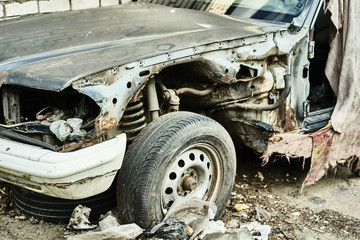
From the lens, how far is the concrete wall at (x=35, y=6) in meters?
5.66

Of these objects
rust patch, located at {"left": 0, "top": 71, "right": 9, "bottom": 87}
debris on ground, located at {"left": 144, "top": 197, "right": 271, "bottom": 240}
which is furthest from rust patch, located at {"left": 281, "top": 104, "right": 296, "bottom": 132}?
rust patch, located at {"left": 0, "top": 71, "right": 9, "bottom": 87}

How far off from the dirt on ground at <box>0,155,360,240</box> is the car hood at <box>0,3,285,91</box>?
114 centimetres

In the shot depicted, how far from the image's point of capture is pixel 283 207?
13.1ft

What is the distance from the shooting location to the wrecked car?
112 inches

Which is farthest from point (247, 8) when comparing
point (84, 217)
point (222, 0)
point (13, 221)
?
point (13, 221)

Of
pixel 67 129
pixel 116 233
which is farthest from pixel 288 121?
pixel 67 129

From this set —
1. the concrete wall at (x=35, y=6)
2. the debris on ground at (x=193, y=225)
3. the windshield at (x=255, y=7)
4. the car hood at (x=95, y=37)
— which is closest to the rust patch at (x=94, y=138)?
the car hood at (x=95, y=37)

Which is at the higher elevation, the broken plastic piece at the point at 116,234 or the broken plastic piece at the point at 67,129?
the broken plastic piece at the point at 67,129

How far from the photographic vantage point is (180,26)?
3.85 metres

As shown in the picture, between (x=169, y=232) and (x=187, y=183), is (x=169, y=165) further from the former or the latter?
(x=169, y=232)

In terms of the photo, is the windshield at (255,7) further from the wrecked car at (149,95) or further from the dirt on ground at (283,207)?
the dirt on ground at (283,207)

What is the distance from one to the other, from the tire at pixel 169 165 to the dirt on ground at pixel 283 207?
464 mm

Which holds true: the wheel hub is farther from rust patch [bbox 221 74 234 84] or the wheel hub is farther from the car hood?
the car hood

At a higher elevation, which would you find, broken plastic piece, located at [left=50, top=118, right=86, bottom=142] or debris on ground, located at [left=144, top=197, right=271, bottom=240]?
broken plastic piece, located at [left=50, top=118, right=86, bottom=142]
